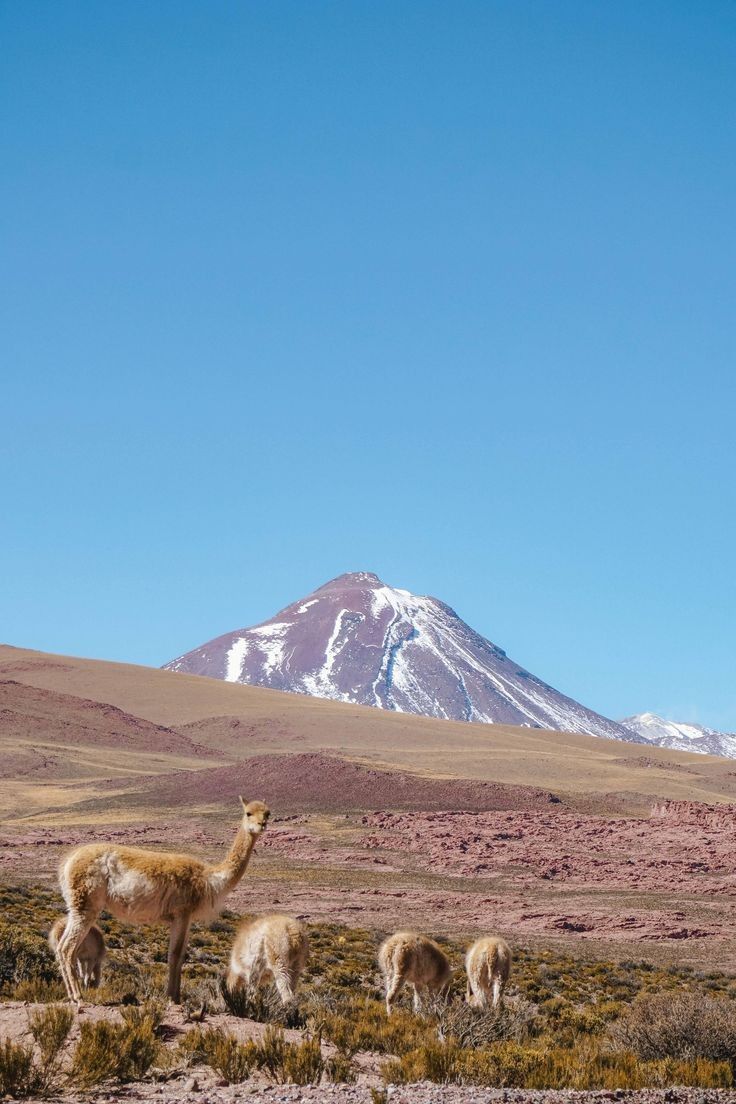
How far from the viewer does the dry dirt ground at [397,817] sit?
30.5 meters

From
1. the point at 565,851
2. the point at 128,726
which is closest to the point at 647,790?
the point at 565,851

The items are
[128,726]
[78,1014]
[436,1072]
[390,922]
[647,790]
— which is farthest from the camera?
[128,726]

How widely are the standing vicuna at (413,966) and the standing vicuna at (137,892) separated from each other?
9.88 feet

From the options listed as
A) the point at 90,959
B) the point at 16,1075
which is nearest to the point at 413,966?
the point at 90,959

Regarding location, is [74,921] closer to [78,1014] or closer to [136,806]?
[78,1014]

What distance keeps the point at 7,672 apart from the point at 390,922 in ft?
324

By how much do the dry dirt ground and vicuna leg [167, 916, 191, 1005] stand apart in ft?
54.1

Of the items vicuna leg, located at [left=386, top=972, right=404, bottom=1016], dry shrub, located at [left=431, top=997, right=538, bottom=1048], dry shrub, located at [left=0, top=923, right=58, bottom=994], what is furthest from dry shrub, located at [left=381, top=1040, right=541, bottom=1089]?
dry shrub, located at [left=0, top=923, right=58, bottom=994]

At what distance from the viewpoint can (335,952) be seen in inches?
736

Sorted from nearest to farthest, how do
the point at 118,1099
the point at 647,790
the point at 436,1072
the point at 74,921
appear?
the point at 118,1099 → the point at 436,1072 → the point at 74,921 → the point at 647,790

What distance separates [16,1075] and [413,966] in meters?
6.13

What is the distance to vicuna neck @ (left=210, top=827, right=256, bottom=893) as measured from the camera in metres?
9.88

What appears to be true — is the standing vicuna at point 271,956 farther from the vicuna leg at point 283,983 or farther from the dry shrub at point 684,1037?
the dry shrub at point 684,1037

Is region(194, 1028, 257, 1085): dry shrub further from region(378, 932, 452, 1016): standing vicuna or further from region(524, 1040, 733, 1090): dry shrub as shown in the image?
region(378, 932, 452, 1016): standing vicuna
